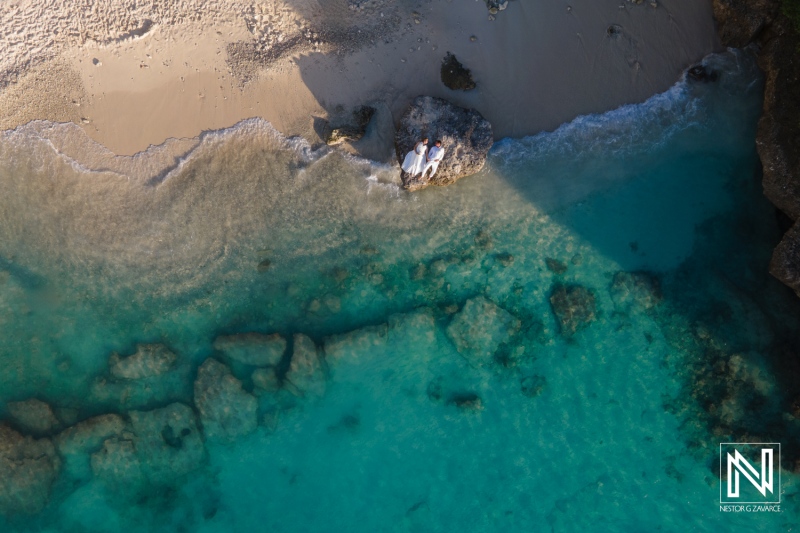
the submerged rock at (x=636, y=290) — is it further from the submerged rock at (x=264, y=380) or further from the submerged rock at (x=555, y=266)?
the submerged rock at (x=264, y=380)

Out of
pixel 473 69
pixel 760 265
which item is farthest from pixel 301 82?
pixel 760 265

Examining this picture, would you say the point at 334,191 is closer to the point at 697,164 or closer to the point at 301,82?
the point at 301,82

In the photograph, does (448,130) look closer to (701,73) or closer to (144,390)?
(701,73)

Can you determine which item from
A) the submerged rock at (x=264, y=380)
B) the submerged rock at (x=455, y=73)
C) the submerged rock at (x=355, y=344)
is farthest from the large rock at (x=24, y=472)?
the submerged rock at (x=455, y=73)

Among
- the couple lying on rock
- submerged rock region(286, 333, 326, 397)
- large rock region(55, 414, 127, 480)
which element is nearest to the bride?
the couple lying on rock

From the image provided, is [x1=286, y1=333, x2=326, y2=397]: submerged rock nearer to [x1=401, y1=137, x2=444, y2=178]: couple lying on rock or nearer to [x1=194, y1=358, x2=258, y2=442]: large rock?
[x1=194, y1=358, x2=258, y2=442]: large rock

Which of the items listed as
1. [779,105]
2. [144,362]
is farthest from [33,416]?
[779,105]
